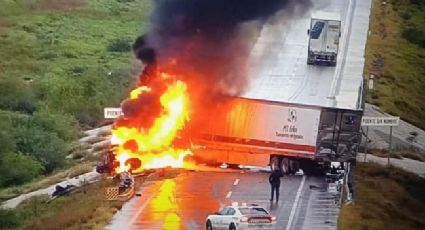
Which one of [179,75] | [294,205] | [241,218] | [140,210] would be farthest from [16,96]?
[241,218]

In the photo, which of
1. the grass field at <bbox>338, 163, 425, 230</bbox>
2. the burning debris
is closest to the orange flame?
the burning debris

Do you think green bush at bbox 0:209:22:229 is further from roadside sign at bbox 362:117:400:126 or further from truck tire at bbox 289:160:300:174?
roadside sign at bbox 362:117:400:126

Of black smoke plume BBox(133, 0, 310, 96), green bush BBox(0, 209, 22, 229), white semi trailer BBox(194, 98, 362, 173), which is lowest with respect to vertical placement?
green bush BBox(0, 209, 22, 229)

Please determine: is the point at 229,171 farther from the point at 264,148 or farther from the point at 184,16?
the point at 184,16

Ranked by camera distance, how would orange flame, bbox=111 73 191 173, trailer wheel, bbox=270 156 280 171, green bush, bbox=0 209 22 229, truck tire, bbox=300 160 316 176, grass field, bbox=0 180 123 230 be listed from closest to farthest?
grass field, bbox=0 180 123 230 → green bush, bbox=0 209 22 229 → trailer wheel, bbox=270 156 280 171 → orange flame, bbox=111 73 191 173 → truck tire, bbox=300 160 316 176

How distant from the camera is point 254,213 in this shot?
40812mm

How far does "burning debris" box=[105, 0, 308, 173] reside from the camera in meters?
49.2

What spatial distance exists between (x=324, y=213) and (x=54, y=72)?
39510mm

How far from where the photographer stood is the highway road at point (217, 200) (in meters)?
43.0

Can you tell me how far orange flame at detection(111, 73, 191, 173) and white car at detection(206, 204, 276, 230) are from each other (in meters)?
7.96

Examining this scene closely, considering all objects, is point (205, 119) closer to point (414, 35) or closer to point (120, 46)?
point (120, 46)

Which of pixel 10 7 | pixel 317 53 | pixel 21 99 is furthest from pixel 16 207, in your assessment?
pixel 10 7

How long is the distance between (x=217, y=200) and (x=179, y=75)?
27.8ft

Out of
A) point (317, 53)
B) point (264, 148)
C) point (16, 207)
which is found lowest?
point (16, 207)
